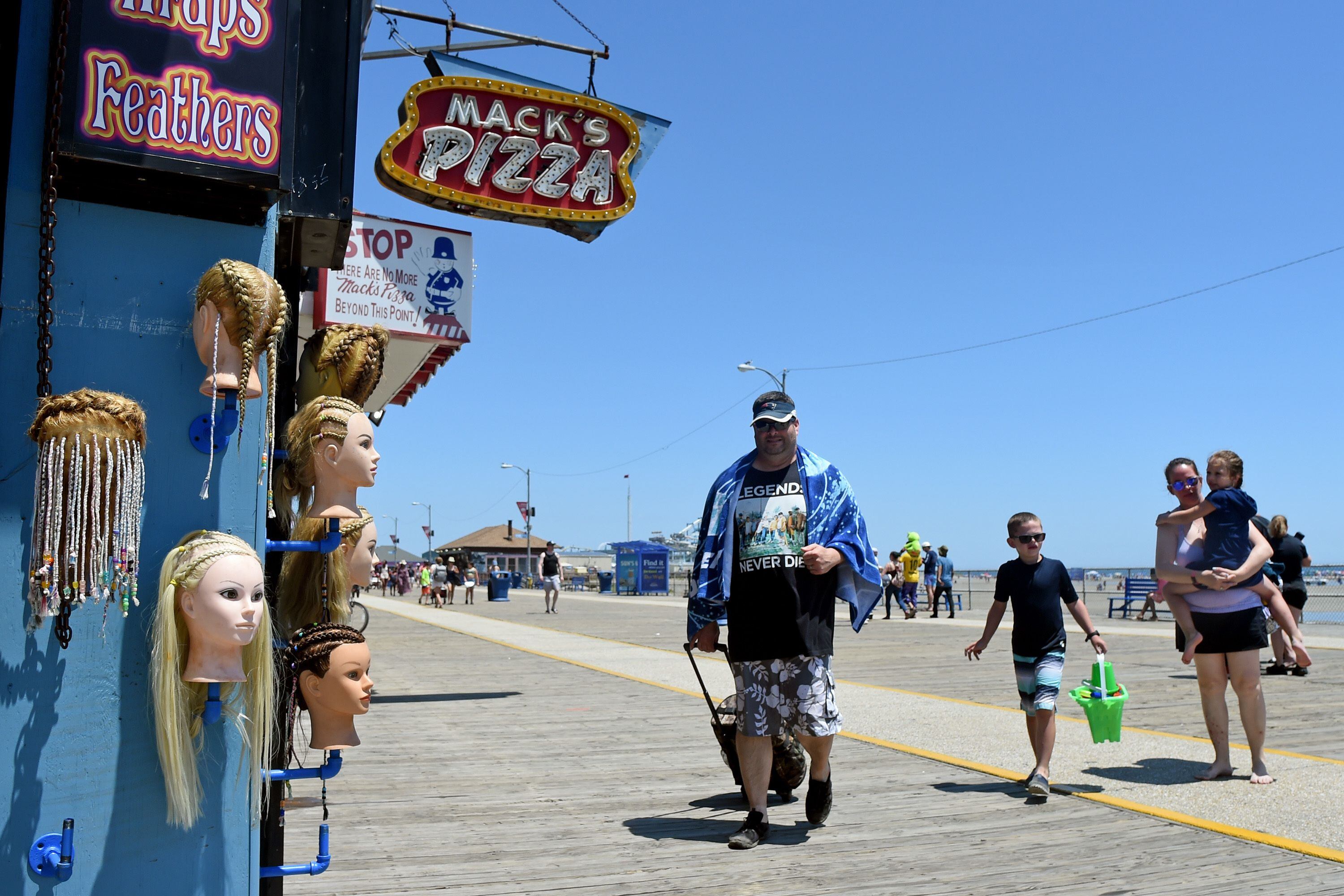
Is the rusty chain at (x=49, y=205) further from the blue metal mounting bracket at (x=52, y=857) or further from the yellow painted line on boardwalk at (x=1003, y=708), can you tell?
the yellow painted line on boardwalk at (x=1003, y=708)

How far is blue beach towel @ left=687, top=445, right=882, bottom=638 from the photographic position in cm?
498

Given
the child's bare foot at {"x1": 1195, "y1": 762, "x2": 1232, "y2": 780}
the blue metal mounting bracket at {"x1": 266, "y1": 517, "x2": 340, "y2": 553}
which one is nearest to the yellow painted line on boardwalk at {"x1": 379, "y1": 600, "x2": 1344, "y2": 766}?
the child's bare foot at {"x1": 1195, "y1": 762, "x2": 1232, "y2": 780}

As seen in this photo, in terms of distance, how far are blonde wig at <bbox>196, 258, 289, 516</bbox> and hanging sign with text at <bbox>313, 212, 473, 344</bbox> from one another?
21.7 feet

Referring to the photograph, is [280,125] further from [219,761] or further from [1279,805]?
[1279,805]

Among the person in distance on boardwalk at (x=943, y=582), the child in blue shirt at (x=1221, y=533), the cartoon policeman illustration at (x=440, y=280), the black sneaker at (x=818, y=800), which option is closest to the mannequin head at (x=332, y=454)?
the black sneaker at (x=818, y=800)

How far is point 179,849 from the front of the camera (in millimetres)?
2607

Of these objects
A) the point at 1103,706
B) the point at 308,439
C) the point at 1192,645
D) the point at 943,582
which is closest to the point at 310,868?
the point at 308,439

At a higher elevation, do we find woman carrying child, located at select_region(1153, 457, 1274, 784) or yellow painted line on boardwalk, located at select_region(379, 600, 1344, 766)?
woman carrying child, located at select_region(1153, 457, 1274, 784)

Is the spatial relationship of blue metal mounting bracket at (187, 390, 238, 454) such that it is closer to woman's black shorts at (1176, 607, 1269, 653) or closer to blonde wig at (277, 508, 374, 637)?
blonde wig at (277, 508, 374, 637)

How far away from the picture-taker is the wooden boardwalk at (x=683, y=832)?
421cm

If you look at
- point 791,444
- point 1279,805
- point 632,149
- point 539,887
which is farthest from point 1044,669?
point 632,149

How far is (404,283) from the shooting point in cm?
941

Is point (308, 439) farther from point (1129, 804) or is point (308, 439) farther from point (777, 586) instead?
point (1129, 804)

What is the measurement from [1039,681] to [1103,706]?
502 millimetres
